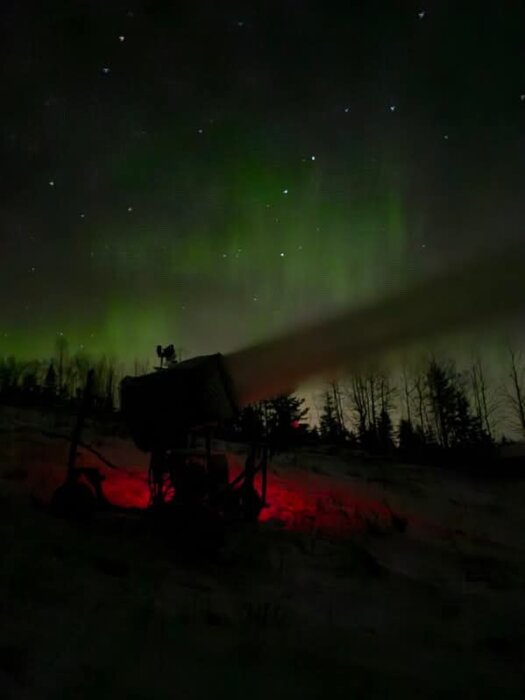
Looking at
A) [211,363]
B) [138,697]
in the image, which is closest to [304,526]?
[211,363]

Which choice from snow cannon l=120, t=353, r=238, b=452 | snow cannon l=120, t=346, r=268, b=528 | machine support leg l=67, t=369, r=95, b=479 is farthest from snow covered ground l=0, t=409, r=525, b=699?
snow cannon l=120, t=353, r=238, b=452

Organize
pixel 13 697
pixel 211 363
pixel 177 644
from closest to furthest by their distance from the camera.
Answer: pixel 13 697
pixel 177 644
pixel 211 363

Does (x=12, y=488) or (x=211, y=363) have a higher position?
(x=211, y=363)

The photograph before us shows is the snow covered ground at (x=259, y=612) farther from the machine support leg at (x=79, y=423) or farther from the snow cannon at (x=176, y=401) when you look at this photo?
the snow cannon at (x=176, y=401)

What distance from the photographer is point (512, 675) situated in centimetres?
566

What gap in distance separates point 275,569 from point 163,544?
2.43m

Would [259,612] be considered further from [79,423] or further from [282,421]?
[282,421]

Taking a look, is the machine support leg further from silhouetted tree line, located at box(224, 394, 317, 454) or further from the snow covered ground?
silhouetted tree line, located at box(224, 394, 317, 454)

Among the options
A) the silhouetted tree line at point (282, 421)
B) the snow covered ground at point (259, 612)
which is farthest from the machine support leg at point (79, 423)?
the silhouetted tree line at point (282, 421)

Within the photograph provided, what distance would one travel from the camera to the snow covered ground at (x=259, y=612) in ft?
15.8

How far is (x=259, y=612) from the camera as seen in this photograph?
22.1ft

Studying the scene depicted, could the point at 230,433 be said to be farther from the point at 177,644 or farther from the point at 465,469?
the point at 177,644

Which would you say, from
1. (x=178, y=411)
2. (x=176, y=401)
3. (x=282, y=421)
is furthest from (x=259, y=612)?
(x=282, y=421)

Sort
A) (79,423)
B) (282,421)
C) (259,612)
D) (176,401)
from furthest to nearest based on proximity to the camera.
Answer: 1. (282,421)
2. (79,423)
3. (176,401)
4. (259,612)
